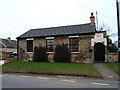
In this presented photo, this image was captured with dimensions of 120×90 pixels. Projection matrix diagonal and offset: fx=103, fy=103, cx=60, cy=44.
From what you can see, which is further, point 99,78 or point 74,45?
point 74,45

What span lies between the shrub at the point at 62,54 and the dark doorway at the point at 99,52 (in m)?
3.59

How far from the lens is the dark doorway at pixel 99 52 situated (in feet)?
42.1

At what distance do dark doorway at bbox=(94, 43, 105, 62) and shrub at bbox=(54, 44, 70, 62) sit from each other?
3.59 meters

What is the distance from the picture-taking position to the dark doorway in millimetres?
12844

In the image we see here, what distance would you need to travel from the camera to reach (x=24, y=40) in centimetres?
1680

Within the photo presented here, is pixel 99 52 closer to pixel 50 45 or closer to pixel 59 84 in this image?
pixel 50 45

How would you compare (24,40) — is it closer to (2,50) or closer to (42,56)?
(42,56)

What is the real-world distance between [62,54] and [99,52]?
15.7ft

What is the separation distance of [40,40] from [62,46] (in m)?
3.76

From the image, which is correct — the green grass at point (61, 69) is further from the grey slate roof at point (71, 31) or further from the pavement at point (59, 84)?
the grey slate roof at point (71, 31)

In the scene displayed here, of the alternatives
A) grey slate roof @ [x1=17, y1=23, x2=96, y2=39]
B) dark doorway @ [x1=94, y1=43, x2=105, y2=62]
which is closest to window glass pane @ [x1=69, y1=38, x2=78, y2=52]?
grey slate roof @ [x1=17, y1=23, x2=96, y2=39]

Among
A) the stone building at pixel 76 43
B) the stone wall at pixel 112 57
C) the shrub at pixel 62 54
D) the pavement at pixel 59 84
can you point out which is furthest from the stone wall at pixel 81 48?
the pavement at pixel 59 84

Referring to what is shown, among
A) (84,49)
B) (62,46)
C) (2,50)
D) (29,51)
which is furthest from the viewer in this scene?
(2,50)

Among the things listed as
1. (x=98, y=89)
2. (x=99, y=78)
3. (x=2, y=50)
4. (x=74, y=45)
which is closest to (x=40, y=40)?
(x=74, y=45)
